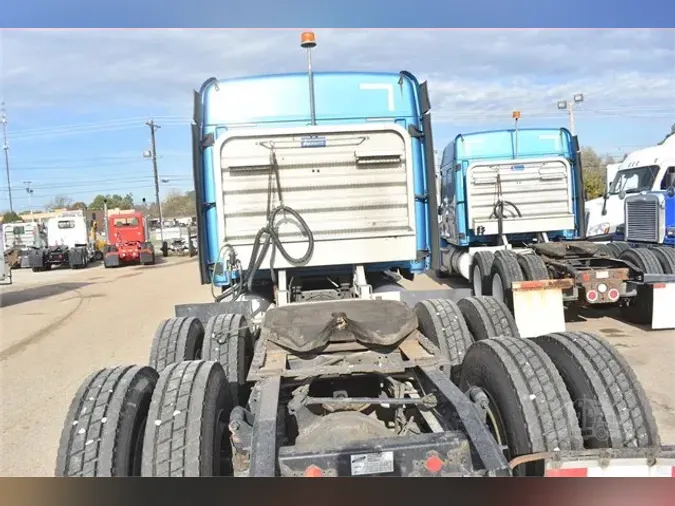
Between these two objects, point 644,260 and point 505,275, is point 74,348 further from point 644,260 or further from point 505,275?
point 644,260

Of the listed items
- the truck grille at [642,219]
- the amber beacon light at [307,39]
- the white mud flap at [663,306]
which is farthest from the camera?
the truck grille at [642,219]

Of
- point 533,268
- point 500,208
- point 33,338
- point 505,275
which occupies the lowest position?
point 33,338

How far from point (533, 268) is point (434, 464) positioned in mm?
6698

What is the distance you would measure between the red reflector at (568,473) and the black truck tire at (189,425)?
1520mm

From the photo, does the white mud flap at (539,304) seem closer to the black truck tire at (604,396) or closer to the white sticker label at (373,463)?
the black truck tire at (604,396)

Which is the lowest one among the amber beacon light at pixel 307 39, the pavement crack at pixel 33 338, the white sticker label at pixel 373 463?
the pavement crack at pixel 33 338

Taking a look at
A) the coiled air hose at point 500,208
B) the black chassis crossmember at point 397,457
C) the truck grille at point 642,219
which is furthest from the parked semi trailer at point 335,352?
the truck grille at point 642,219

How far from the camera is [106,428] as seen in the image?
2.88m

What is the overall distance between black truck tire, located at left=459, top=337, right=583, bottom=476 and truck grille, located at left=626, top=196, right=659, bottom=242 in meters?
8.50

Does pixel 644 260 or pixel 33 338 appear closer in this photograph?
pixel 644 260

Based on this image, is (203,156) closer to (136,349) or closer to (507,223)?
(136,349)

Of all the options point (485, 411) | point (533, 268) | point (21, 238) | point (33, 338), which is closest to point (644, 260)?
point (533, 268)

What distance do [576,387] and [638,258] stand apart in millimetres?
6571

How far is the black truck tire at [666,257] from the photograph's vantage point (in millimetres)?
8617
